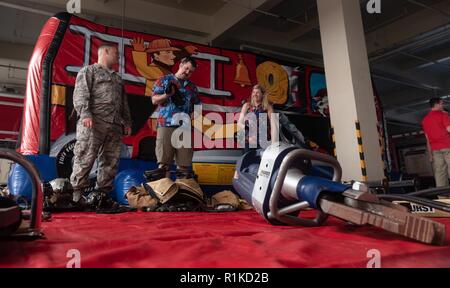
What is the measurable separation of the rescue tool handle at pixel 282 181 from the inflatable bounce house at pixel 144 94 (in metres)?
2.02

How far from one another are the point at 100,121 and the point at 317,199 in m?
2.00

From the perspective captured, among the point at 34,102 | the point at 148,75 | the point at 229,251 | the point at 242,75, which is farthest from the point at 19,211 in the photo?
the point at 242,75

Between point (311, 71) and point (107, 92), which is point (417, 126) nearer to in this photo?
point (311, 71)

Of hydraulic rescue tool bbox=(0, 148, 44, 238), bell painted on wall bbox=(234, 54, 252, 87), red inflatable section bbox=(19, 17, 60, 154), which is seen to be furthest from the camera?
bell painted on wall bbox=(234, 54, 252, 87)

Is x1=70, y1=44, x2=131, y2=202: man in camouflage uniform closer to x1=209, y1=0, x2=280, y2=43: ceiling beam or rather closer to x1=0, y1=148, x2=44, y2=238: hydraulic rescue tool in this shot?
x1=0, y1=148, x2=44, y2=238: hydraulic rescue tool

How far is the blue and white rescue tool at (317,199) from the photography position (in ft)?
Answer: 2.88

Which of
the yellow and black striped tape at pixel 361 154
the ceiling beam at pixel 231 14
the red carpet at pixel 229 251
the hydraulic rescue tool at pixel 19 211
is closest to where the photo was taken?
the red carpet at pixel 229 251

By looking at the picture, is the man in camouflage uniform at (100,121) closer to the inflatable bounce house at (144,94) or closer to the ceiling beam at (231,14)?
the inflatable bounce house at (144,94)

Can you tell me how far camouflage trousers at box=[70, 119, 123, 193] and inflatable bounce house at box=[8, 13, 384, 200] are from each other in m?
0.38

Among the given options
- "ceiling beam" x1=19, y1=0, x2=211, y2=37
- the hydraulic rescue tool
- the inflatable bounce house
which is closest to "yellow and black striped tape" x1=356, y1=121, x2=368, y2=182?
the inflatable bounce house

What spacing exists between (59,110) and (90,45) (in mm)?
953

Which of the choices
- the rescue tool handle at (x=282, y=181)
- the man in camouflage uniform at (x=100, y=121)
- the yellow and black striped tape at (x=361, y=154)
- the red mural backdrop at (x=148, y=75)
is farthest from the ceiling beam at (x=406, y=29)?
the rescue tool handle at (x=282, y=181)

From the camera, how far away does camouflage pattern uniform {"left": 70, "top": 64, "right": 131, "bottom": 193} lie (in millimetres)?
2494

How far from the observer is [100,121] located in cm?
259
